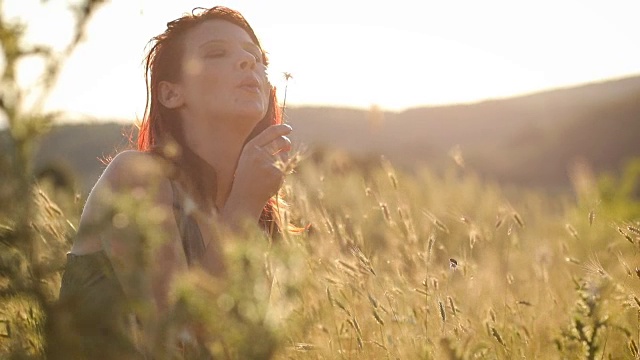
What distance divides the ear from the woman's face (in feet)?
0.10

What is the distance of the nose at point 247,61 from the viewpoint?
8.96ft

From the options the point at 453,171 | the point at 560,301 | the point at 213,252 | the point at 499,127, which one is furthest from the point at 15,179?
the point at 499,127

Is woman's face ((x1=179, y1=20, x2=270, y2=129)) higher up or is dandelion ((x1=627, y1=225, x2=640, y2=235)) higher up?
woman's face ((x1=179, y1=20, x2=270, y2=129))

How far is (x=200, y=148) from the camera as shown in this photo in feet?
9.38

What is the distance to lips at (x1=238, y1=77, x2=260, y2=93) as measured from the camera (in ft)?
8.80

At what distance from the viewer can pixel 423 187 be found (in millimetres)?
7910

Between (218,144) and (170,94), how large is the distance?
0.39m

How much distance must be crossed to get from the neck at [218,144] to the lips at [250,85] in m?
0.15

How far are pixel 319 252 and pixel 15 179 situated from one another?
2.14 meters

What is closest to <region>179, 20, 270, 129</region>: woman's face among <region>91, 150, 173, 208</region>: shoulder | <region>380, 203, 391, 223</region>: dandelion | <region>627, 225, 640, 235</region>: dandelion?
<region>91, 150, 173, 208</region>: shoulder

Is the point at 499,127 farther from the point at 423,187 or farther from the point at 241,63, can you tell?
the point at 241,63

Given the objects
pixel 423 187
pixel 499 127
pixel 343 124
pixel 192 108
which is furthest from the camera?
pixel 343 124

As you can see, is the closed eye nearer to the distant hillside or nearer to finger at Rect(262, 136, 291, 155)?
finger at Rect(262, 136, 291, 155)

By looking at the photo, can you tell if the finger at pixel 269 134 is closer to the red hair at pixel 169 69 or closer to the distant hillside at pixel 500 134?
the red hair at pixel 169 69
